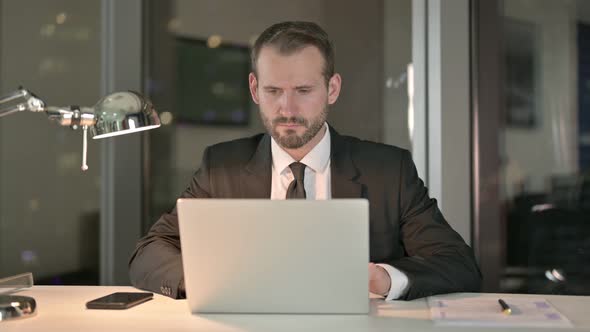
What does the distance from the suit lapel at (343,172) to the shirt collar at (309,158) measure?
0.10ft

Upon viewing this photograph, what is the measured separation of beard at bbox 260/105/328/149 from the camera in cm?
235

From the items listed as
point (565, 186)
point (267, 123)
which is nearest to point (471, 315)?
point (267, 123)

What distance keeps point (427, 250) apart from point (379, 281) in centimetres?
46

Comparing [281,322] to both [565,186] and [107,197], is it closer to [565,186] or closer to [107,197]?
[565,186]

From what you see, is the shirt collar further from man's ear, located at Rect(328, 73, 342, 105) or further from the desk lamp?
the desk lamp

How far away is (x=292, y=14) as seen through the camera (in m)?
3.67

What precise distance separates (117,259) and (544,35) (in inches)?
93.0

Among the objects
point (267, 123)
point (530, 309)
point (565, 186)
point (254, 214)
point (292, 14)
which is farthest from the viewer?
point (292, 14)

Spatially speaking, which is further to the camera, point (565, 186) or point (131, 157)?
point (131, 157)

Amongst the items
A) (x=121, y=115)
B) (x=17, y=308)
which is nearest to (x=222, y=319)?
(x=17, y=308)

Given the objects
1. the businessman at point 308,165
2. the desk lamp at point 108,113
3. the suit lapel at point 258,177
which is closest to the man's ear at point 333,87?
the businessman at point 308,165

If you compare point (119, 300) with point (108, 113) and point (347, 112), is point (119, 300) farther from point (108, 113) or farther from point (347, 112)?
point (347, 112)

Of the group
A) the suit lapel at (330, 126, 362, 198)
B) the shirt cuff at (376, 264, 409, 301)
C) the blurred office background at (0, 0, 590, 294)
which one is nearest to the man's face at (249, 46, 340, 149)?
the suit lapel at (330, 126, 362, 198)

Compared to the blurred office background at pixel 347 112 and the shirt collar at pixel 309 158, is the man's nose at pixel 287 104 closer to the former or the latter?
the shirt collar at pixel 309 158
